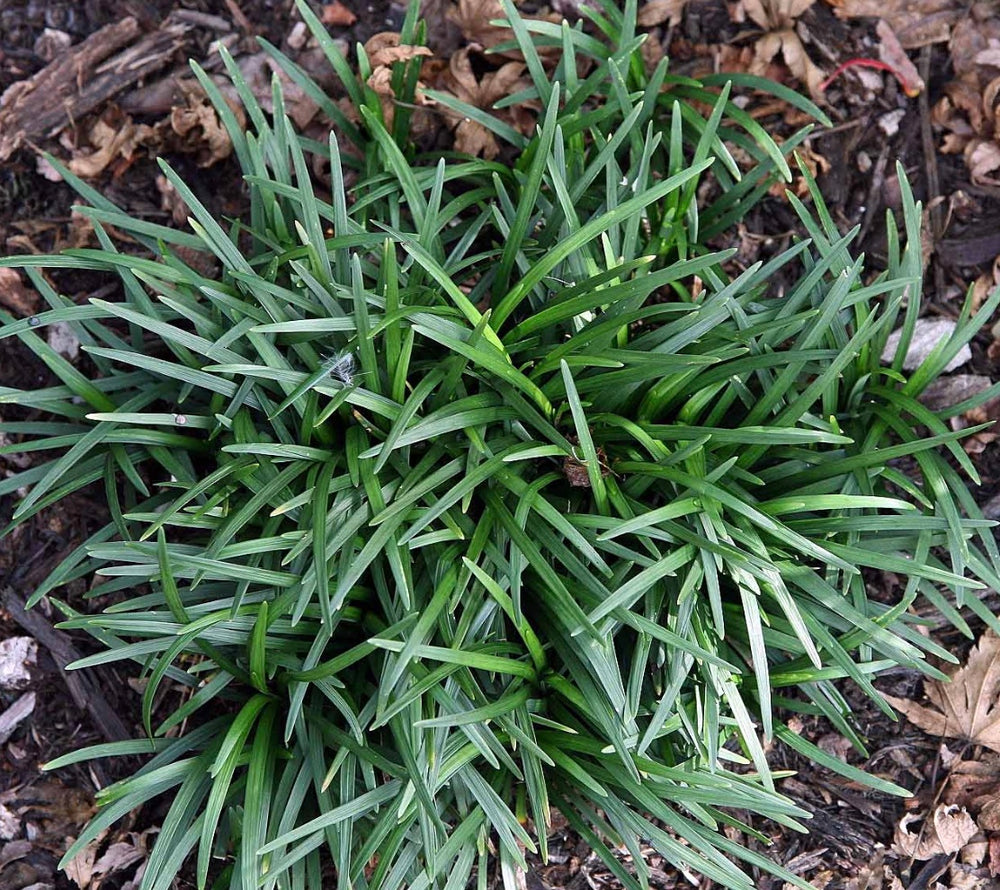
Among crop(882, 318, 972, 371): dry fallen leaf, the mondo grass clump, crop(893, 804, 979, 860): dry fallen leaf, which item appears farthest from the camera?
crop(882, 318, 972, 371): dry fallen leaf

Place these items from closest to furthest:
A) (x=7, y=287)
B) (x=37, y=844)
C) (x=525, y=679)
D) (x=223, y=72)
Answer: (x=525, y=679) < (x=37, y=844) < (x=7, y=287) < (x=223, y=72)

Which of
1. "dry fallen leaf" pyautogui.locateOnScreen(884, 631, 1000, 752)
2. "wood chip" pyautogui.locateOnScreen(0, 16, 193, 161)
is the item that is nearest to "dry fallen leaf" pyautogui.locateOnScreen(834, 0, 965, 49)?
"dry fallen leaf" pyautogui.locateOnScreen(884, 631, 1000, 752)

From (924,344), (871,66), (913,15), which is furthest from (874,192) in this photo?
(913,15)

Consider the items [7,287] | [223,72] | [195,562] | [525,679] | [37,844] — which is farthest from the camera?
[223,72]

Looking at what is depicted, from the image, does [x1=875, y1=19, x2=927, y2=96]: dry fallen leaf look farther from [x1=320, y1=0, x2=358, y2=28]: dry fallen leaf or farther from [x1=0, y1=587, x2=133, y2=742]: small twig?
[x1=0, y1=587, x2=133, y2=742]: small twig

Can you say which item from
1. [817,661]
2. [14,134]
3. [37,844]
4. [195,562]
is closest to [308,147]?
[14,134]

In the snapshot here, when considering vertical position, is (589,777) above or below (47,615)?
below

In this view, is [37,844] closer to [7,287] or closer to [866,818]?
[7,287]
